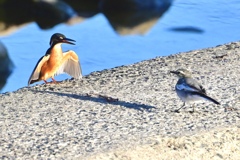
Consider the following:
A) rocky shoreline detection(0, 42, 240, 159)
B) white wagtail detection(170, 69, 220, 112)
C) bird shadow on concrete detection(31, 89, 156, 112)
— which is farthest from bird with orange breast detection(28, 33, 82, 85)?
white wagtail detection(170, 69, 220, 112)

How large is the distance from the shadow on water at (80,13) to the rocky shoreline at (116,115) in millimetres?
4401

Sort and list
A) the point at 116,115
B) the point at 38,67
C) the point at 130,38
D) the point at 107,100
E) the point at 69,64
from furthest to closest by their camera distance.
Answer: the point at 130,38 → the point at 69,64 → the point at 38,67 → the point at 107,100 → the point at 116,115

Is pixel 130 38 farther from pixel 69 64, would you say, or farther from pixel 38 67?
pixel 38 67

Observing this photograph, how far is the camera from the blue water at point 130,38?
8641 mm

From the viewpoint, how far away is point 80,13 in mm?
11094

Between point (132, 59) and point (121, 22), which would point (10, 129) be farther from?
point (121, 22)

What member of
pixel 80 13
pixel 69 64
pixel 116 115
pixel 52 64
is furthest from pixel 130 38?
pixel 116 115

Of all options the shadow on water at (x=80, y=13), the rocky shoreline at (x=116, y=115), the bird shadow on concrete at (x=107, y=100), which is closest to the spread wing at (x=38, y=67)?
the rocky shoreline at (x=116, y=115)

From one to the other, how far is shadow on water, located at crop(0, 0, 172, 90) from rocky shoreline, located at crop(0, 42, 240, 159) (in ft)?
14.4

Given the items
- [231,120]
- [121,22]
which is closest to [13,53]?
[121,22]

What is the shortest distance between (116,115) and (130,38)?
16.3 ft

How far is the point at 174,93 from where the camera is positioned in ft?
17.3

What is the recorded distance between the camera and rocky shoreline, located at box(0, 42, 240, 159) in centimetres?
424

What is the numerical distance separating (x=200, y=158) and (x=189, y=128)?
32 cm
